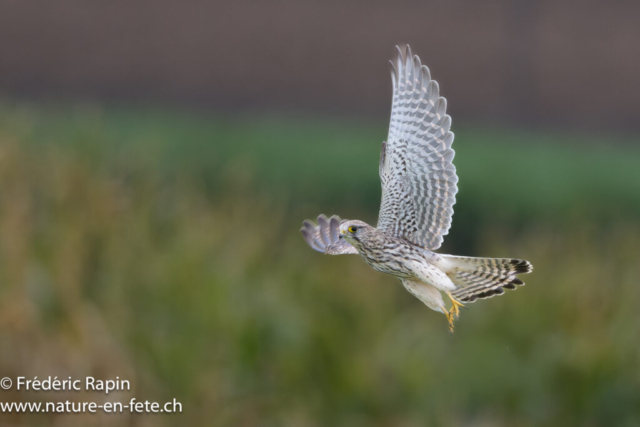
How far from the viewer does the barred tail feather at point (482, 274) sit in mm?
1100

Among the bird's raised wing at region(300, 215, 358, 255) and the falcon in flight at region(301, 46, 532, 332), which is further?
the bird's raised wing at region(300, 215, 358, 255)

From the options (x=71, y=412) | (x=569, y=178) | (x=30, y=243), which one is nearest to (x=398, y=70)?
(x=71, y=412)

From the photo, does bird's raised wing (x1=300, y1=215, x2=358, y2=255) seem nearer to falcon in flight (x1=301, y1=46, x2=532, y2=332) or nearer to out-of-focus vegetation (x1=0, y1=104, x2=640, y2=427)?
falcon in flight (x1=301, y1=46, x2=532, y2=332)

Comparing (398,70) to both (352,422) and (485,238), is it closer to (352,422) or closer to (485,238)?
(352,422)

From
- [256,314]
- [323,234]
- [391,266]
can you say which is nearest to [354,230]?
[391,266]

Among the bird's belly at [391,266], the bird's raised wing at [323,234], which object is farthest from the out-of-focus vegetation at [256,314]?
the bird's belly at [391,266]

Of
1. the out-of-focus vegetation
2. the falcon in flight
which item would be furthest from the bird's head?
the out-of-focus vegetation

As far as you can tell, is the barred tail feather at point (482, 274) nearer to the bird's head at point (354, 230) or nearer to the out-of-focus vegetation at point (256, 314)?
the bird's head at point (354, 230)

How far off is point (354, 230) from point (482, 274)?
204mm

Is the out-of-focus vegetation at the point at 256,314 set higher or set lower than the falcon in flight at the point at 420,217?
higher

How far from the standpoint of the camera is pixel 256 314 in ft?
22.3

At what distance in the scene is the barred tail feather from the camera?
1.10 m

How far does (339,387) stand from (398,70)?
5971 mm

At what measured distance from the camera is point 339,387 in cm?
689
